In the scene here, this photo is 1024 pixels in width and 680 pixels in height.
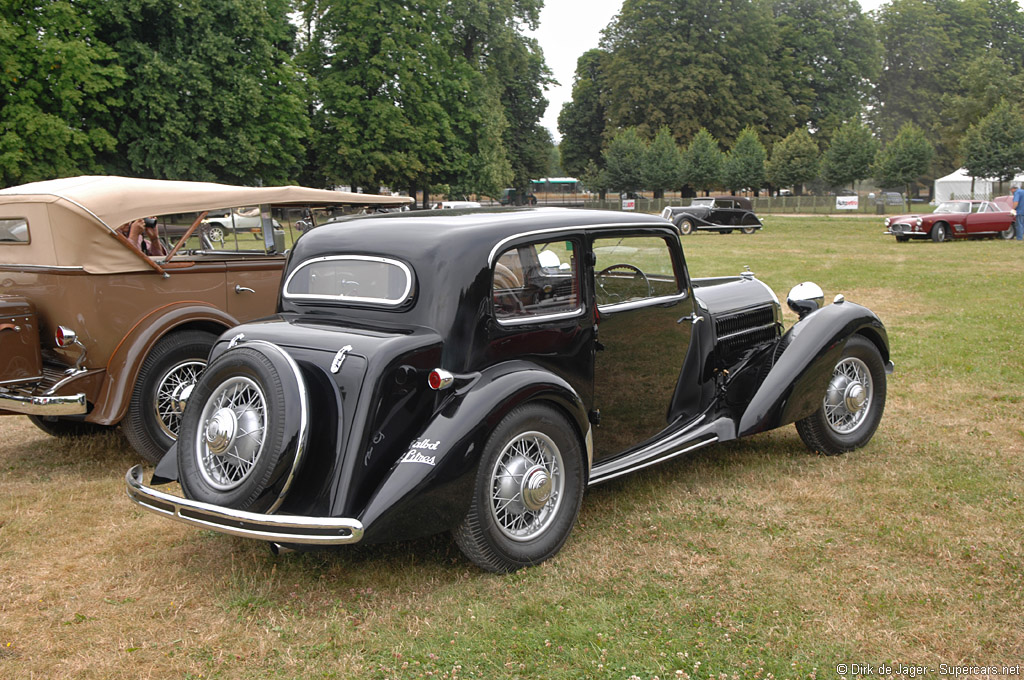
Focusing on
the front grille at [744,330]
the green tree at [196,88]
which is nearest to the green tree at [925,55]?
the green tree at [196,88]

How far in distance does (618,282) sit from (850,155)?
51.3 metres

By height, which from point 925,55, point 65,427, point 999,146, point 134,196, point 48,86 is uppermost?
point 925,55

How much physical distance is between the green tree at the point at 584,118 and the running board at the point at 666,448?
6471 centimetres

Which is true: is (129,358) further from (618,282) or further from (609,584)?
(609,584)

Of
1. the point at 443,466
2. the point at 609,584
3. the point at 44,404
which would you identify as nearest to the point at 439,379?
the point at 443,466

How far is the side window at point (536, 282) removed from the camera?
4.37m

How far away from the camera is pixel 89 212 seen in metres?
5.91

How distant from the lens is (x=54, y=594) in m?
3.99

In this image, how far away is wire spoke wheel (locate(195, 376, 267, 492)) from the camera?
3.80m

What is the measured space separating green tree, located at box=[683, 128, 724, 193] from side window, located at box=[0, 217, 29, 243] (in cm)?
5087

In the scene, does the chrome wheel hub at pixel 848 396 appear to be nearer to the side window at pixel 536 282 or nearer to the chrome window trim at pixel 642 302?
the chrome window trim at pixel 642 302

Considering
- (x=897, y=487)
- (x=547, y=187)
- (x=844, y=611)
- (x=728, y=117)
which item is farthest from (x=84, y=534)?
(x=547, y=187)

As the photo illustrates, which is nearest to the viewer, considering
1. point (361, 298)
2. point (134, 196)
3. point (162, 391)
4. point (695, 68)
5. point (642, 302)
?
point (361, 298)

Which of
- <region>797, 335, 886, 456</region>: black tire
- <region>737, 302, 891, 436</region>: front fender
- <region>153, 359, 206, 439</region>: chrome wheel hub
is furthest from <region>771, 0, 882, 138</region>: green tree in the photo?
<region>153, 359, 206, 439</region>: chrome wheel hub
